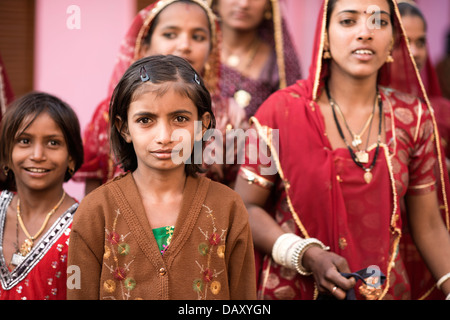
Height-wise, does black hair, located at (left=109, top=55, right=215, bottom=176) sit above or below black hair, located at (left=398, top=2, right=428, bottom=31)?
below

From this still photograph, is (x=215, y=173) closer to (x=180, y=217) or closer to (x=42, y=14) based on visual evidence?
(x=180, y=217)

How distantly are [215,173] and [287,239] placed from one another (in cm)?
70

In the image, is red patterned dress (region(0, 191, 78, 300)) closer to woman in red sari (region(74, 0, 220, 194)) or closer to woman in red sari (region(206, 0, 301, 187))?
woman in red sari (region(74, 0, 220, 194))

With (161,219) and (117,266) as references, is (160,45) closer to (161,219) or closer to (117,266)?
(161,219)

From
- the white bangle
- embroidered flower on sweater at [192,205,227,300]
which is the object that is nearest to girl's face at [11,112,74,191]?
embroidered flower on sweater at [192,205,227,300]

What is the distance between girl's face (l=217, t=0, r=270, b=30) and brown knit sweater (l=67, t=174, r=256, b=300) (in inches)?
81.1

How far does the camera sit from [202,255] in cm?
201

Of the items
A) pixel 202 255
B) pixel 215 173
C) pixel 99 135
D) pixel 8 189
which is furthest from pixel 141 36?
pixel 202 255

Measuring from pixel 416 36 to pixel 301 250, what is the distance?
184 cm

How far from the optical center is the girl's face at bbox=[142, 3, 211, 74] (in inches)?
118

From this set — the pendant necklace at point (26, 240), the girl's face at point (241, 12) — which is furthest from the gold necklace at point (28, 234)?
the girl's face at point (241, 12)

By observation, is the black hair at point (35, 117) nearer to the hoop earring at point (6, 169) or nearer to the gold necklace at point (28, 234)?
the hoop earring at point (6, 169)

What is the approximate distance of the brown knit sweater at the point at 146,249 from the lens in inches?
77.4

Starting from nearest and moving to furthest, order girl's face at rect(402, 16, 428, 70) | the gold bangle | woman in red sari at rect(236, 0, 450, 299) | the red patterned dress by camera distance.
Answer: the red patterned dress
woman in red sari at rect(236, 0, 450, 299)
the gold bangle
girl's face at rect(402, 16, 428, 70)
